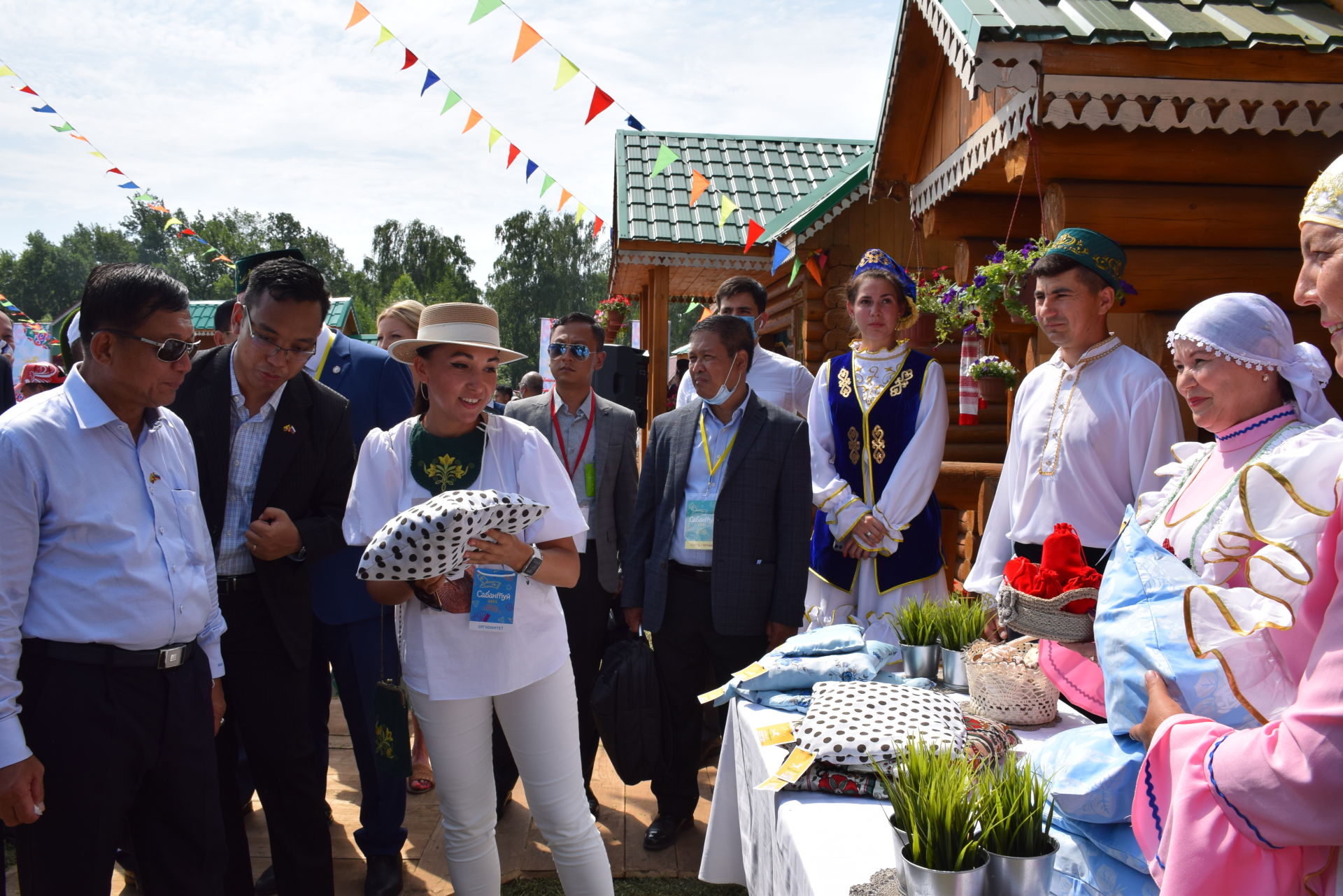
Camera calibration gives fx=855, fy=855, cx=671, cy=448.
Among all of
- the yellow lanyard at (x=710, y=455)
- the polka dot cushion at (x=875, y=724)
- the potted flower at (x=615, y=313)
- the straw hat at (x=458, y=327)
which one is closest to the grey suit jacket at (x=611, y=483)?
the yellow lanyard at (x=710, y=455)

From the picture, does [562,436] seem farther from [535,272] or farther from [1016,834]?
[535,272]

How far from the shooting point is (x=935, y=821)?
135 centimetres

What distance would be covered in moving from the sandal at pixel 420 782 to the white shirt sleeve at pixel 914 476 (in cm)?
252

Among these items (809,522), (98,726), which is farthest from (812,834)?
(809,522)

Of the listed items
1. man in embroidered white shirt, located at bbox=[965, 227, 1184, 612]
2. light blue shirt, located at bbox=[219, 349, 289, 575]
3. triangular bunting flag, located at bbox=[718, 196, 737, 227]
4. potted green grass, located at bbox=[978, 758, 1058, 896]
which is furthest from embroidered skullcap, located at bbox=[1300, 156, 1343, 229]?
triangular bunting flag, located at bbox=[718, 196, 737, 227]

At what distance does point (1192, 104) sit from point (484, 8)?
539 centimetres

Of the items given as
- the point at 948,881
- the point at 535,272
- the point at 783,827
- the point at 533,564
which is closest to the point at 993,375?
the point at 533,564

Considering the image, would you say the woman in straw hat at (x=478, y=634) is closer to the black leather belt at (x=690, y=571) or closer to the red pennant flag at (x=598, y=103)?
the black leather belt at (x=690, y=571)

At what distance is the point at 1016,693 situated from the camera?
6.81 ft

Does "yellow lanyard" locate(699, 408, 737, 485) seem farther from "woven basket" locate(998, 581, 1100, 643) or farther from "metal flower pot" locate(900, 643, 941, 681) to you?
"woven basket" locate(998, 581, 1100, 643)

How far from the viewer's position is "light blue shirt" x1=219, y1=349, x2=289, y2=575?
2740 mm

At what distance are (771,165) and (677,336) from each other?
5319 centimetres

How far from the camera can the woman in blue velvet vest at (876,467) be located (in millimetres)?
3787

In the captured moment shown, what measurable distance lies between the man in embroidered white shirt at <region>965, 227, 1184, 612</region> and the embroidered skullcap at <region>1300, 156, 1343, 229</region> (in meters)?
1.69
